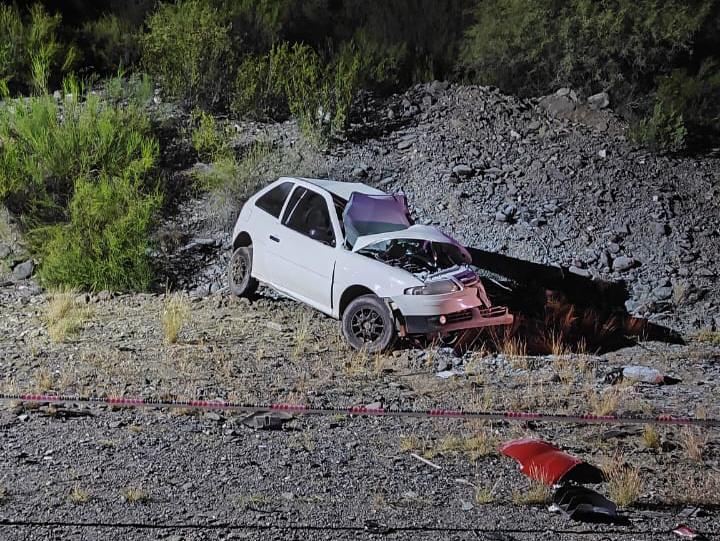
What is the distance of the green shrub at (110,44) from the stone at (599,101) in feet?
26.4

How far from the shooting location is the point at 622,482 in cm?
689

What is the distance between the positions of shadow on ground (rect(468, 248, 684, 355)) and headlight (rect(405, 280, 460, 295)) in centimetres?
118

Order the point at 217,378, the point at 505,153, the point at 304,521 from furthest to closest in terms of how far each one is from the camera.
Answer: the point at 505,153, the point at 217,378, the point at 304,521

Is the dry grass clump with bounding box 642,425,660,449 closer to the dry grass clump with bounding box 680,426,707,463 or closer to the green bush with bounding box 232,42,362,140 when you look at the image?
the dry grass clump with bounding box 680,426,707,463

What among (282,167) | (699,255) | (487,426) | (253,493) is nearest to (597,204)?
(699,255)

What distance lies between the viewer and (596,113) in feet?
54.3

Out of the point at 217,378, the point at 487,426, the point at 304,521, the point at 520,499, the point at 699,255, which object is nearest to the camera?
the point at 304,521

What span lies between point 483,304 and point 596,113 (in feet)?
23.4

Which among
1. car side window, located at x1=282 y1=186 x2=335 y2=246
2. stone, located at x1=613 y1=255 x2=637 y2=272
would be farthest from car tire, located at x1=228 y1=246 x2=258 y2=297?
stone, located at x1=613 y1=255 x2=637 y2=272

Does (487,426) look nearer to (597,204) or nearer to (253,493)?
(253,493)

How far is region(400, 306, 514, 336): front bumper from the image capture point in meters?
10.2

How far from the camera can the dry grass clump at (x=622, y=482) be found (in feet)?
22.0

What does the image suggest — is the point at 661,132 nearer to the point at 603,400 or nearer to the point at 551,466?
the point at 603,400

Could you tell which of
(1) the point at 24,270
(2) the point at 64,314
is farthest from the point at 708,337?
(1) the point at 24,270
